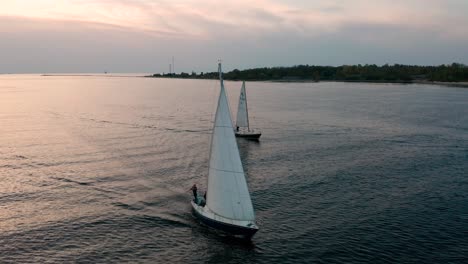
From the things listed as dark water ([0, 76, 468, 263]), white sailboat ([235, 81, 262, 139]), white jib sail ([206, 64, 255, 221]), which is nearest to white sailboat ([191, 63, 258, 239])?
white jib sail ([206, 64, 255, 221])

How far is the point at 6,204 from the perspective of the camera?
51.7m

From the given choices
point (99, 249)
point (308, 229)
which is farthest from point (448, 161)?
point (99, 249)

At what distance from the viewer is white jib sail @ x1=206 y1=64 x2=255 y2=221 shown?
41688 millimetres

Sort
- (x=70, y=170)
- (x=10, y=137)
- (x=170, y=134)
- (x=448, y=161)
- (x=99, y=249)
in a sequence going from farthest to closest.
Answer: (x=170, y=134) → (x=10, y=137) → (x=448, y=161) → (x=70, y=170) → (x=99, y=249)

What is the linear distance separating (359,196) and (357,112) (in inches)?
3978

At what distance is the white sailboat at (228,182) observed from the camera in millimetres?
41625

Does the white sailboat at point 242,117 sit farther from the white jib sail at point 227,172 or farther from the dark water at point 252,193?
the white jib sail at point 227,172

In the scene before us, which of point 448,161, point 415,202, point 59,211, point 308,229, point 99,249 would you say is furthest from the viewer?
point 448,161

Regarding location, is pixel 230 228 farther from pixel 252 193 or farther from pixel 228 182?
pixel 252 193

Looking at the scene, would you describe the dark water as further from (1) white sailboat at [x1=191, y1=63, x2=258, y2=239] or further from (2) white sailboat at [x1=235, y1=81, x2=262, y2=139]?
(2) white sailboat at [x1=235, y1=81, x2=262, y2=139]

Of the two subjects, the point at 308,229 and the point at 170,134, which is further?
the point at 170,134

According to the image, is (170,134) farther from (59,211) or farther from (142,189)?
(59,211)

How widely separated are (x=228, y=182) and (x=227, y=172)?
1.00m

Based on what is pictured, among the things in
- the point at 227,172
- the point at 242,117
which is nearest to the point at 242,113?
the point at 242,117
